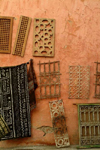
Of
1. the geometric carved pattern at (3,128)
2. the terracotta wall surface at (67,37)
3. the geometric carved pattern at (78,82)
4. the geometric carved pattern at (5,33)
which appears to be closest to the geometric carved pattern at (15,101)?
the geometric carved pattern at (3,128)

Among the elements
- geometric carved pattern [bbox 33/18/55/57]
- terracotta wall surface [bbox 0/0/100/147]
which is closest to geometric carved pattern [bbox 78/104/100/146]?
terracotta wall surface [bbox 0/0/100/147]

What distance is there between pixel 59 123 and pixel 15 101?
28.0 inches

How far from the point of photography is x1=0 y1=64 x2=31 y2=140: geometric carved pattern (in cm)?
274

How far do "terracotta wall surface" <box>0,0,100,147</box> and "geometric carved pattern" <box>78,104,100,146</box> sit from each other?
13cm

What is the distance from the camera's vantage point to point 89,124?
9.34ft

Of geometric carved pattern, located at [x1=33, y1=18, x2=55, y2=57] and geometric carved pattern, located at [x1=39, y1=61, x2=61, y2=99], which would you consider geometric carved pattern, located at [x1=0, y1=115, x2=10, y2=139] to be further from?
geometric carved pattern, located at [x1=33, y1=18, x2=55, y2=57]

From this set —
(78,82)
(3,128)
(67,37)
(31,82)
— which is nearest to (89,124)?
(78,82)

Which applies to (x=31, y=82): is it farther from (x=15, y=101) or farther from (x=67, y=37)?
(x=67, y=37)

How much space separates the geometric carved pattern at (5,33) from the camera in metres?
2.97

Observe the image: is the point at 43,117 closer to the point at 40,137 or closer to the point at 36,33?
the point at 40,137

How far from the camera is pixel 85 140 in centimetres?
279

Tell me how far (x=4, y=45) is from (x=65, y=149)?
1714 mm

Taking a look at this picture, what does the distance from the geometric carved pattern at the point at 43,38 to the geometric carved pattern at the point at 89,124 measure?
938mm

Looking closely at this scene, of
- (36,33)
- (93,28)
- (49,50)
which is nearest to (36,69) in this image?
(49,50)
